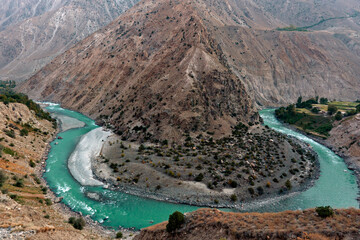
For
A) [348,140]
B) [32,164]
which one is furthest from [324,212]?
[348,140]

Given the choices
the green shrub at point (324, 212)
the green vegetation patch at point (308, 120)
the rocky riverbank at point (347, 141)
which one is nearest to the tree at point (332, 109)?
the green vegetation patch at point (308, 120)

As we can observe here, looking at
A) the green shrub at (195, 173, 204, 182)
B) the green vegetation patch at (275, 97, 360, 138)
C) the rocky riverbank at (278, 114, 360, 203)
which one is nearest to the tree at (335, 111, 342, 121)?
the green vegetation patch at (275, 97, 360, 138)

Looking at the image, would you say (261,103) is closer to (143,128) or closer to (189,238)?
(143,128)

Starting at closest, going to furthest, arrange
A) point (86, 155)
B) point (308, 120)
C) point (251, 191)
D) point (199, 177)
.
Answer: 1. point (251, 191)
2. point (199, 177)
3. point (86, 155)
4. point (308, 120)

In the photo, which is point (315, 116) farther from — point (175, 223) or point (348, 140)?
point (175, 223)

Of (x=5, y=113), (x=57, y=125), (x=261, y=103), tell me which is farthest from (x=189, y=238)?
(x=261, y=103)

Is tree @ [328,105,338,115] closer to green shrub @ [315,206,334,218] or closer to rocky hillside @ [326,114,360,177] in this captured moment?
rocky hillside @ [326,114,360,177]

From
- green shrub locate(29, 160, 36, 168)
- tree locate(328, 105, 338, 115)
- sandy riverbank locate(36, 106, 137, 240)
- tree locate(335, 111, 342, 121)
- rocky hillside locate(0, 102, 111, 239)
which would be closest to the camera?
rocky hillside locate(0, 102, 111, 239)
